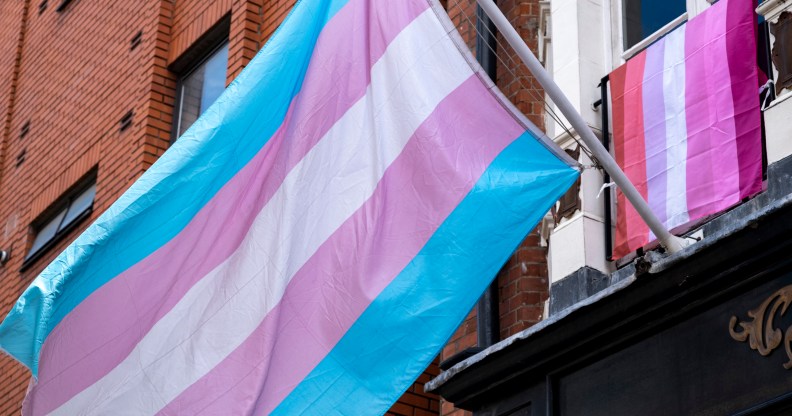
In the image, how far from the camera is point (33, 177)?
54.3ft

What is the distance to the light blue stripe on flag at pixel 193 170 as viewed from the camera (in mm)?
7047

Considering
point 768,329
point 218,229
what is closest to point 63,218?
point 218,229

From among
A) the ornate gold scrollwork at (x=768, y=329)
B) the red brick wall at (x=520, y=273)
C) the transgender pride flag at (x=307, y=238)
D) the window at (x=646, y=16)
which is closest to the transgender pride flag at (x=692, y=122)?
the window at (x=646, y=16)

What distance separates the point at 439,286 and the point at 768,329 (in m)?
1.40

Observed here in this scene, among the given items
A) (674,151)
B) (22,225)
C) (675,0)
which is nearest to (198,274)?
(674,151)

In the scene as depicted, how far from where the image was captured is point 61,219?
51.1 ft

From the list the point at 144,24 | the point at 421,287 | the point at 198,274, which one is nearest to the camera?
the point at 421,287

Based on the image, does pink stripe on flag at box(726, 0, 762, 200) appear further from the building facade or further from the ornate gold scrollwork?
the ornate gold scrollwork

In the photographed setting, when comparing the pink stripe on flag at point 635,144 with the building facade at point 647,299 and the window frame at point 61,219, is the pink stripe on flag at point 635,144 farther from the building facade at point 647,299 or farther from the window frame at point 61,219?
the window frame at point 61,219

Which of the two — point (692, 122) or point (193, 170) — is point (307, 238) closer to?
point (193, 170)

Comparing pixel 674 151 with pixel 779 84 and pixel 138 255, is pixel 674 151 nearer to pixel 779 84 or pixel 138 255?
pixel 779 84

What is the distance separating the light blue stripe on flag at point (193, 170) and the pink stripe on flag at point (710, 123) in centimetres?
183

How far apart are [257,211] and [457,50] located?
130cm

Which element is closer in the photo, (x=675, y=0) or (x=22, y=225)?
(x=675, y=0)
